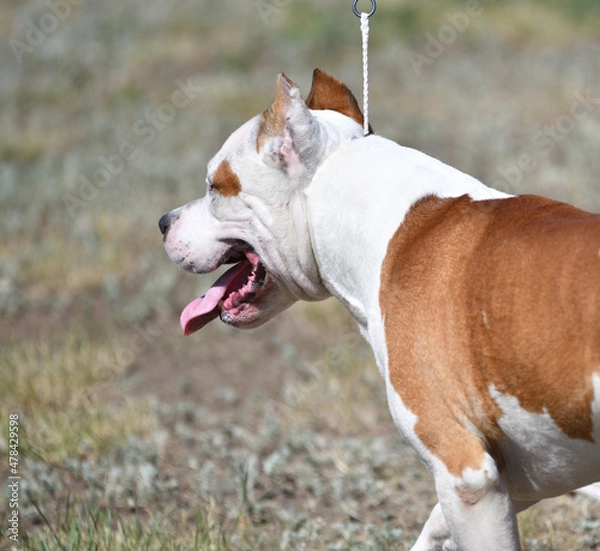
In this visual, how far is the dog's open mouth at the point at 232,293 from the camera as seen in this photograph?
3.30 meters

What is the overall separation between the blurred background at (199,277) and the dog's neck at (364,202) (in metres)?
1.11

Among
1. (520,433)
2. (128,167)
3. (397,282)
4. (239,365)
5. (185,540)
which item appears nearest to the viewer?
(520,433)

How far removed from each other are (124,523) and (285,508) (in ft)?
2.71

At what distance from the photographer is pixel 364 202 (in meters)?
2.98

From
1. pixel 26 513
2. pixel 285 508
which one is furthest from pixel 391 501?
pixel 26 513

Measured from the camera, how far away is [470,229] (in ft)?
9.14

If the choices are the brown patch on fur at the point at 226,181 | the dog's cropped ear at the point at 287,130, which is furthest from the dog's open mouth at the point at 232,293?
the dog's cropped ear at the point at 287,130

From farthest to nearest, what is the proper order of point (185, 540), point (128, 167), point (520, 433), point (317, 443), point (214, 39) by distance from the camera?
1. point (214, 39)
2. point (128, 167)
3. point (317, 443)
4. point (185, 540)
5. point (520, 433)

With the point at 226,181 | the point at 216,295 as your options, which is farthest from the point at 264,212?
the point at 216,295

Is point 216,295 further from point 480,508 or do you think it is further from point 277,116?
point 480,508

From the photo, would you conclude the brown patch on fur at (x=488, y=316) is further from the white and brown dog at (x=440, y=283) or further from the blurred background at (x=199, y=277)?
the blurred background at (x=199, y=277)

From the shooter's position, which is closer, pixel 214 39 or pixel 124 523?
pixel 124 523

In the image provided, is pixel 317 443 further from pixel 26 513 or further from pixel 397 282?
pixel 397 282

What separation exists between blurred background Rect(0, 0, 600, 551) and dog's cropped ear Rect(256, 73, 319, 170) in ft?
4.39
